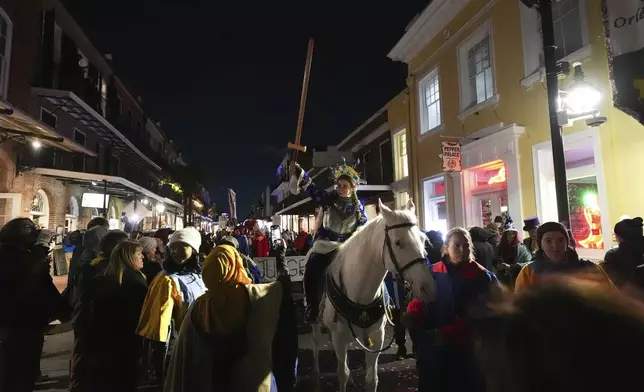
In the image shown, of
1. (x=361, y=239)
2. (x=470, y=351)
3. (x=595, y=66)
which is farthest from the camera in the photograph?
(x=595, y=66)

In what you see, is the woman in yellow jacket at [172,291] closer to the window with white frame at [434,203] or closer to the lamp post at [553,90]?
the lamp post at [553,90]

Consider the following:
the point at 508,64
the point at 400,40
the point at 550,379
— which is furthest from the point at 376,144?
the point at 550,379

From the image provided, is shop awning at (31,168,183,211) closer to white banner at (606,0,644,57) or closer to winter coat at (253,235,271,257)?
winter coat at (253,235,271,257)

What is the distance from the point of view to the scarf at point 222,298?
2135mm

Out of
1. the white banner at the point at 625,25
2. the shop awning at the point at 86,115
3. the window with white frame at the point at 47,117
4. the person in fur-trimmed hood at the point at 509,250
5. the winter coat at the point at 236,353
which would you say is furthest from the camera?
the window with white frame at the point at 47,117

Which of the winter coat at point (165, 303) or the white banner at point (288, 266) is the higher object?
the winter coat at point (165, 303)

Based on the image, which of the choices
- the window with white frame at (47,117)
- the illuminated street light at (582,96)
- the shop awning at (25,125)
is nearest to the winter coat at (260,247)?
the shop awning at (25,125)

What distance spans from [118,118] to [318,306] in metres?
21.1

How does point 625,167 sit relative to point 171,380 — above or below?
above

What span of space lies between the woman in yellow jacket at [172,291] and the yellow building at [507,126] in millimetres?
6960

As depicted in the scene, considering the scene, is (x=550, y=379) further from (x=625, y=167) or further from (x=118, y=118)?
(x=118, y=118)

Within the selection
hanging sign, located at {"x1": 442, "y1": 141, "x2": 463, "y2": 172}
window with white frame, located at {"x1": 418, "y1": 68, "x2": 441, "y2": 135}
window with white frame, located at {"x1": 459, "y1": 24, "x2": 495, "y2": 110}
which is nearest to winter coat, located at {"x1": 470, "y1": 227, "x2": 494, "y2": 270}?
hanging sign, located at {"x1": 442, "y1": 141, "x2": 463, "y2": 172}

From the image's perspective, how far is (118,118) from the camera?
21344 mm

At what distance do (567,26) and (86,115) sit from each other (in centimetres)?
1636
